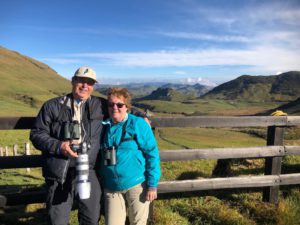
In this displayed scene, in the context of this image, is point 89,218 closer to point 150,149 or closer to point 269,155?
point 150,149

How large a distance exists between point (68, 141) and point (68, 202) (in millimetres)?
824

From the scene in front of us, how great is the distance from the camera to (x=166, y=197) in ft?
22.3

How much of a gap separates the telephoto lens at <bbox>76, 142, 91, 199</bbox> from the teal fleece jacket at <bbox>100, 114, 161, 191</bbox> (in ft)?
1.30

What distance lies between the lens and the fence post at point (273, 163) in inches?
244

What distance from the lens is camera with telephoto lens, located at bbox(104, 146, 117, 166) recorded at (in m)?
4.19

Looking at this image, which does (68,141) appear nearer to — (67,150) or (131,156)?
(67,150)

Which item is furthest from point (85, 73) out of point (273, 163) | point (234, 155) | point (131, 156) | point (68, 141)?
point (273, 163)

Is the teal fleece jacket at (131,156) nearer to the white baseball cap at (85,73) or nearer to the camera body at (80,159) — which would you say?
the camera body at (80,159)

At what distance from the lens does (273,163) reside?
6.28 meters

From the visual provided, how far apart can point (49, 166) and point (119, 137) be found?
3.07 ft

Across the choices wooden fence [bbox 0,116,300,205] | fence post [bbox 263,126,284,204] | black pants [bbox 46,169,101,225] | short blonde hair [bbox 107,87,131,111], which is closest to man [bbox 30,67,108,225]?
black pants [bbox 46,169,101,225]

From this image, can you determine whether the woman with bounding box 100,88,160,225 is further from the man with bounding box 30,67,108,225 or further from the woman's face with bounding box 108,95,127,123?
the man with bounding box 30,67,108,225

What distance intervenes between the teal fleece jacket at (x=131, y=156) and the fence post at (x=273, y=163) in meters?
2.85

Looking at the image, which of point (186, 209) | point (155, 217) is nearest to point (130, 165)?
point (155, 217)
